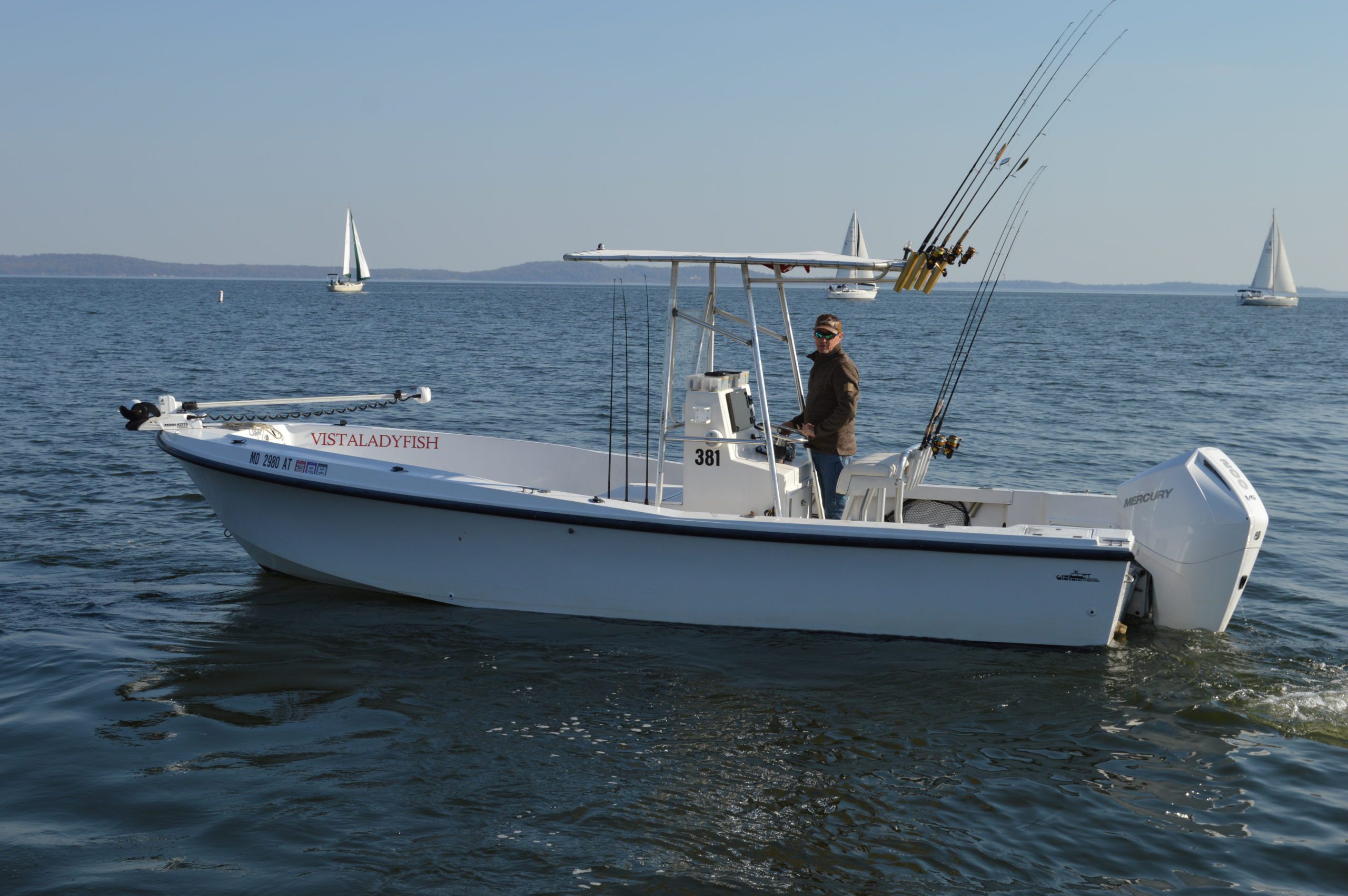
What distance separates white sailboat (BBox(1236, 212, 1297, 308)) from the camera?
97.4 m

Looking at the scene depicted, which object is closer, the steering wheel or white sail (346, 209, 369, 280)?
the steering wheel

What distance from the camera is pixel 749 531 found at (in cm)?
665

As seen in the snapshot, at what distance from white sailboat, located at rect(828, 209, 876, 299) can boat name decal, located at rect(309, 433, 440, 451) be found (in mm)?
3635

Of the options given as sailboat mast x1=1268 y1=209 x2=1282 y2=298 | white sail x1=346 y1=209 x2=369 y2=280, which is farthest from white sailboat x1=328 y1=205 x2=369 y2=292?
sailboat mast x1=1268 y1=209 x2=1282 y2=298

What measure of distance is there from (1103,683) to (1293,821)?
152 centimetres

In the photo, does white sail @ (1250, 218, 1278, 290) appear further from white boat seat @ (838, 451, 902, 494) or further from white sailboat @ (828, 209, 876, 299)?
white boat seat @ (838, 451, 902, 494)

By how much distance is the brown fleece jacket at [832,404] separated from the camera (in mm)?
7137

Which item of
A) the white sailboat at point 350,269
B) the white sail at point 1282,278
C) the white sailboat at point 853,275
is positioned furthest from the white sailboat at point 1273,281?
the white sailboat at point 350,269

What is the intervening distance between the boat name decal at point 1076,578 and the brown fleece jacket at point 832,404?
5.06ft

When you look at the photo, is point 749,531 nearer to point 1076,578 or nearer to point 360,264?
point 1076,578

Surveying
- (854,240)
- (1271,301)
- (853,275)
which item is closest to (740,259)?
(853,275)

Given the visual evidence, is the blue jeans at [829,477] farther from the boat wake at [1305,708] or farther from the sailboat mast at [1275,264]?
the sailboat mast at [1275,264]

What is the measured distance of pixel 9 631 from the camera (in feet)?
23.1

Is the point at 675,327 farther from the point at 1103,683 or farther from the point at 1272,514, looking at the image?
the point at 1272,514
